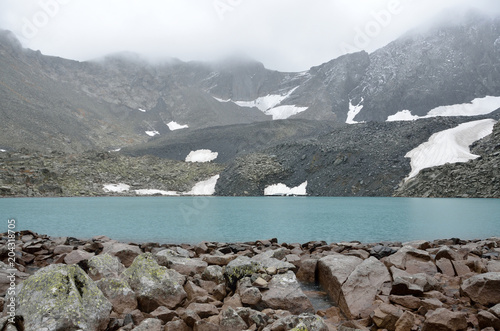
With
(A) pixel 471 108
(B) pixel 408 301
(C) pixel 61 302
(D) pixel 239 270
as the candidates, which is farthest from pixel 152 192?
(A) pixel 471 108

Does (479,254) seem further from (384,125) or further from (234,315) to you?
(384,125)

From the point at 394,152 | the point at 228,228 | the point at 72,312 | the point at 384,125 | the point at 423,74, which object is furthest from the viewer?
the point at 423,74

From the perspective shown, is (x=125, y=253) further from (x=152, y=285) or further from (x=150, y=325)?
(x=150, y=325)

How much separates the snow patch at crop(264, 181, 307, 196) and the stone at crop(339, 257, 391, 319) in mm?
66647

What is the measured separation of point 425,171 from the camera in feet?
205

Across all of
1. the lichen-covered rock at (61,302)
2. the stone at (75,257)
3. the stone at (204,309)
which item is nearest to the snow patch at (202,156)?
the stone at (75,257)

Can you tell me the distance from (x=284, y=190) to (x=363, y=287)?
230ft

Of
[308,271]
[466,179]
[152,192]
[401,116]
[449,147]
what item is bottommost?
[152,192]

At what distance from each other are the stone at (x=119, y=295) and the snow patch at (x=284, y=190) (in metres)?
68.7

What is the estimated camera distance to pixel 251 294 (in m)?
7.97

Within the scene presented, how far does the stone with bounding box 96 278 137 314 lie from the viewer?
295 inches

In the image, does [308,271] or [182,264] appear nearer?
[182,264]

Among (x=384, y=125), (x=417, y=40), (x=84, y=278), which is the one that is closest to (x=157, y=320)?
(x=84, y=278)

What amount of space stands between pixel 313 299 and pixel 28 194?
79585mm
